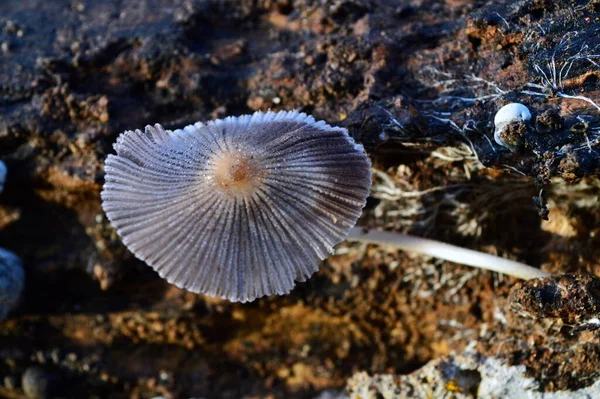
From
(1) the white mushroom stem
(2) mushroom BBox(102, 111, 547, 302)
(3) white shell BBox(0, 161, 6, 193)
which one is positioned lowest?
(1) the white mushroom stem

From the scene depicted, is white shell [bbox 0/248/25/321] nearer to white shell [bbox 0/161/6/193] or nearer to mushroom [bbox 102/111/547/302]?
white shell [bbox 0/161/6/193]

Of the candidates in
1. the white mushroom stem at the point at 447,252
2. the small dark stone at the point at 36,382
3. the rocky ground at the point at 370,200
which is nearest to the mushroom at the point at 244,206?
the rocky ground at the point at 370,200

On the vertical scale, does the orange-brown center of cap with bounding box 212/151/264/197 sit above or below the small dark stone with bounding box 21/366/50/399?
above

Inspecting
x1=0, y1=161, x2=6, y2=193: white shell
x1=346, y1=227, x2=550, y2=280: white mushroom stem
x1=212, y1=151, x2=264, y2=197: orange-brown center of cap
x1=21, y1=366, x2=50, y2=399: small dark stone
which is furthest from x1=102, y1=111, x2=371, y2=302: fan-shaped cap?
x1=21, y1=366, x2=50, y2=399: small dark stone

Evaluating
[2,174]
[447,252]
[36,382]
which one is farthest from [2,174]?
[447,252]

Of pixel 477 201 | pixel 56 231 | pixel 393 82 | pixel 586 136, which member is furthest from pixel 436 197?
pixel 56 231

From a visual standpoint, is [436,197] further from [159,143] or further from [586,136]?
[159,143]

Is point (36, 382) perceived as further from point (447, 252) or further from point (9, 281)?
point (447, 252)
